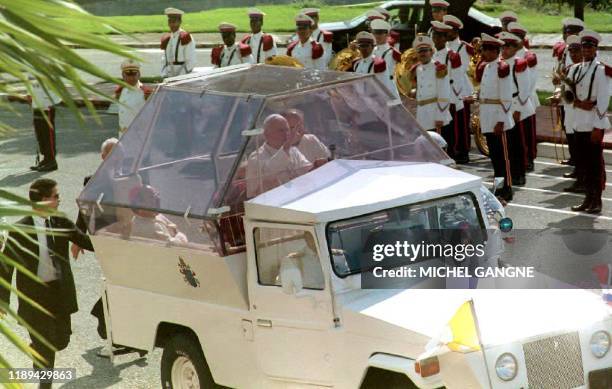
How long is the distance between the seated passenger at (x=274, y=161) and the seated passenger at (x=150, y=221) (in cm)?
60

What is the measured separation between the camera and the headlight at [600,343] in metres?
6.17

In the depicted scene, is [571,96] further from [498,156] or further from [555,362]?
[555,362]

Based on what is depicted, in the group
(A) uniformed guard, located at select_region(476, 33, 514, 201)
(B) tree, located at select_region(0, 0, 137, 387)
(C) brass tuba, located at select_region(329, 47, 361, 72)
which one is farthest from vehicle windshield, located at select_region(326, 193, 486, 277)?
(C) brass tuba, located at select_region(329, 47, 361, 72)

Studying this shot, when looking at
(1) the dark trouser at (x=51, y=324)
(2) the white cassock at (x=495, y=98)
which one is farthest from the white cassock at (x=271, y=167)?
(2) the white cassock at (x=495, y=98)

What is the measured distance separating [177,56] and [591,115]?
808cm

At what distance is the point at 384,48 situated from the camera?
1803 centimetres

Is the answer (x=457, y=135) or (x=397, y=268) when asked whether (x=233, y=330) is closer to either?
(x=397, y=268)

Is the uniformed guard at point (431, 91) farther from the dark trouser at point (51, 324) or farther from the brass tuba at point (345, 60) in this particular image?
the dark trouser at point (51, 324)

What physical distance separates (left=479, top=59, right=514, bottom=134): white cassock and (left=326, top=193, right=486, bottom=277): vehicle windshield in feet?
27.3

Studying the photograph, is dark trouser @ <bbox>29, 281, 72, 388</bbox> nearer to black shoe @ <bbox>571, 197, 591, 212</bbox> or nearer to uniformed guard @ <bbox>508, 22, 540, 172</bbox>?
black shoe @ <bbox>571, 197, 591, 212</bbox>

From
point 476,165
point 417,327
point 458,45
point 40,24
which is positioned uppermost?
point 40,24

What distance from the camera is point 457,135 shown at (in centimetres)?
1739

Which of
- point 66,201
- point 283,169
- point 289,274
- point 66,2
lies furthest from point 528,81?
point 66,2

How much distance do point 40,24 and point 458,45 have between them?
53.2 ft
